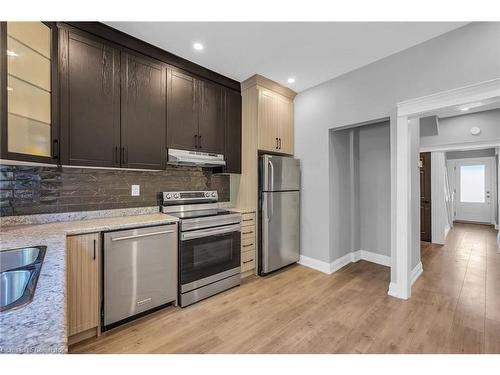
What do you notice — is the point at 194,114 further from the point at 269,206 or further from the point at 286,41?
the point at 269,206

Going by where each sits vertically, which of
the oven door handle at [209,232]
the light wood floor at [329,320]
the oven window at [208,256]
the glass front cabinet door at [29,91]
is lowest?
the light wood floor at [329,320]

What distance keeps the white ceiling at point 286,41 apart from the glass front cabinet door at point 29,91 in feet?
2.20

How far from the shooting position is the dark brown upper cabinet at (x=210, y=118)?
9.37 feet

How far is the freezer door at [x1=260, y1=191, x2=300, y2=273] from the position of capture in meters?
3.08

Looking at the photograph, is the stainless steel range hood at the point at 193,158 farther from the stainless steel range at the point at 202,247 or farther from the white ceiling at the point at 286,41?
the white ceiling at the point at 286,41

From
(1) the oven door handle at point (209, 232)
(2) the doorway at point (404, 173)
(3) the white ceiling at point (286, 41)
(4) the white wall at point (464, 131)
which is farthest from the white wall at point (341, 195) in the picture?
(4) the white wall at point (464, 131)

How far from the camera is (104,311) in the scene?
1.87 m

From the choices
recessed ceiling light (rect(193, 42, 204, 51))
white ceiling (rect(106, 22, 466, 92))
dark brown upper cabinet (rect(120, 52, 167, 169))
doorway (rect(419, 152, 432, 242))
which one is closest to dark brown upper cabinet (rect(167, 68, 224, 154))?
dark brown upper cabinet (rect(120, 52, 167, 169))

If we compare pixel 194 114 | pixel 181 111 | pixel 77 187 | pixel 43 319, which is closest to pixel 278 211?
pixel 194 114

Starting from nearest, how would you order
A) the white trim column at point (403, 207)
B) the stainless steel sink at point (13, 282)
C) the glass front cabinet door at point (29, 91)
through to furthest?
the stainless steel sink at point (13, 282) < the glass front cabinet door at point (29, 91) < the white trim column at point (403, 207)

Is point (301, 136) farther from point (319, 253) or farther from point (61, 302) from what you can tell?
point (61, 302)

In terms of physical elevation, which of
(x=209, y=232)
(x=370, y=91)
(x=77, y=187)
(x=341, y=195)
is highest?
(x=370, y=91)

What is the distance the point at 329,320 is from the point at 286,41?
2751 mm

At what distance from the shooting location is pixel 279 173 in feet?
10.4
